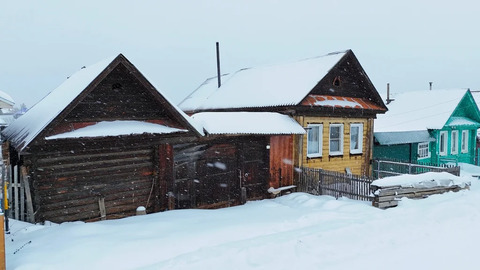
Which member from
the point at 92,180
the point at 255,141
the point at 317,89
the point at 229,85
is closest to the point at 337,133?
the point at 317,89

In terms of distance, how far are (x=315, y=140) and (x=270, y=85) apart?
363 centimetres

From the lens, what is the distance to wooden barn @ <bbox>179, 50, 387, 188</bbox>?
15.3m

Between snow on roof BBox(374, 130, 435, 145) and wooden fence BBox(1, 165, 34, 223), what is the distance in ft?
55.7

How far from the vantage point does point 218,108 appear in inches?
759

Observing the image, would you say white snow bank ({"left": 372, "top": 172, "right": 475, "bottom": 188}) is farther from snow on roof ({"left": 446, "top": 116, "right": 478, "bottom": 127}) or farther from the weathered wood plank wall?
snow on roof ({"left": 446, "top": 116, "right": 478, "bottom": 127})

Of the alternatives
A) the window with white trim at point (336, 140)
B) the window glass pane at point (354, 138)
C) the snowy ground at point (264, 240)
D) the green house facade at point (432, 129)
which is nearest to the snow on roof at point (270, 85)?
the window with white trim at point (336, 140)

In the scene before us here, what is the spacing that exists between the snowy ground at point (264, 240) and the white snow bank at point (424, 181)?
3.57 feet

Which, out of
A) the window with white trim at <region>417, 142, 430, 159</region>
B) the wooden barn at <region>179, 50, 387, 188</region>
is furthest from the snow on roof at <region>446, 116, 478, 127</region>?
the wooden barn at <region>179, 50, 387, 188</region>

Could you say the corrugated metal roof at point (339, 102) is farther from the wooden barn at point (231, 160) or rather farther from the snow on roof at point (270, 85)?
the wooden barn at point (231, 160)

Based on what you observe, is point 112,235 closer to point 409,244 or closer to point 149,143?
point 149,143

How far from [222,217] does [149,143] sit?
3.25 metres

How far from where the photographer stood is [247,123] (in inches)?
527

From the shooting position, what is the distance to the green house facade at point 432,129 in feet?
71.7

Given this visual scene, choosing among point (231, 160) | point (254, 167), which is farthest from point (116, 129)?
point (254, 167)
